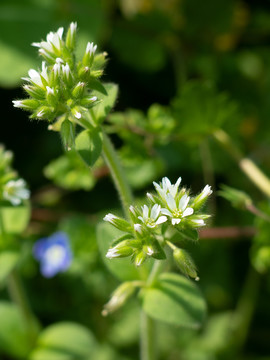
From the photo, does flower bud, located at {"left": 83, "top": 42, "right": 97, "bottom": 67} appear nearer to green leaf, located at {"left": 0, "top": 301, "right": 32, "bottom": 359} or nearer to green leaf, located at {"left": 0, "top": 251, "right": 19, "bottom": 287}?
green leaf, located at {"left": 0, "top": 251, "right": 19, "bottom": 287}

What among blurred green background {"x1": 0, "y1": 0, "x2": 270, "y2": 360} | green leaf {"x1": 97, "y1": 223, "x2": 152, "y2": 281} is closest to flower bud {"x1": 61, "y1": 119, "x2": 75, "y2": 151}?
green leaf {"x1": 97, "y1": 223, "x2": 152, "y2": 281}

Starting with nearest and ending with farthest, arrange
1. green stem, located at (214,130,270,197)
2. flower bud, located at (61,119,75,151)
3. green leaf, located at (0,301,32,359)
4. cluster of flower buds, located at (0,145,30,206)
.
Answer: flower bud, located at (61,119,75,151) → cluster of flower buds, located at (0,145,30,206) → green stem, located at (214,130,270,197) → green leaf, located at (0,301,32,359)

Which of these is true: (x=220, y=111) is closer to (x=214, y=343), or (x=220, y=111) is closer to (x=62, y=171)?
(x=62, y=171)

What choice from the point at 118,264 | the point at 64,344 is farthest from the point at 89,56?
the point at 64,344

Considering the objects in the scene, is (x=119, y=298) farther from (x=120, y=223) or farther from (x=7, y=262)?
(x=7, y=262)

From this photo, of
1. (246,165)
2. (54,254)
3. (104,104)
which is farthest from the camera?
(54,254)

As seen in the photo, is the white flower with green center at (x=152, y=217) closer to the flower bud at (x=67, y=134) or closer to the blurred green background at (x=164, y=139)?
the flower bud at (x=67, y=134)
